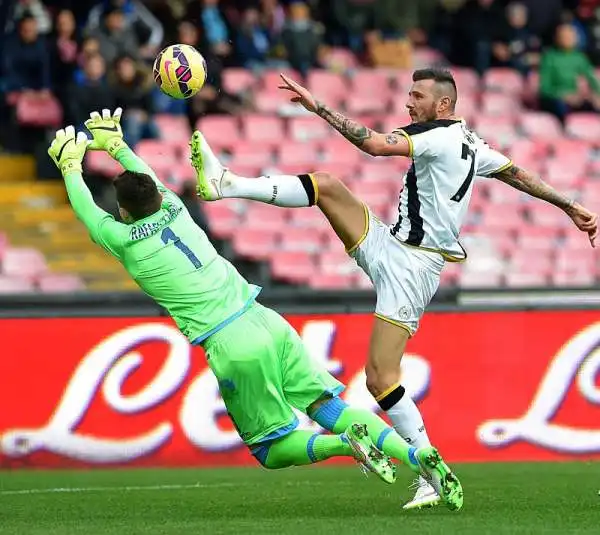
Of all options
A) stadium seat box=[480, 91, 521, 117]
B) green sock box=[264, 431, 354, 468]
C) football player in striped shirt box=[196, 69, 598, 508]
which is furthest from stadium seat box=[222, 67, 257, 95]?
green sock box=[264, 431, 354, 468]

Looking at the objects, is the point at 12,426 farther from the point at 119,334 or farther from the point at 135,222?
the point at 135,222

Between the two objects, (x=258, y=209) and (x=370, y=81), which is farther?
(x=370, y=81)

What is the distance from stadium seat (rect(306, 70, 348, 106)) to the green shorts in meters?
9.72

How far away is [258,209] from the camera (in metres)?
17.0

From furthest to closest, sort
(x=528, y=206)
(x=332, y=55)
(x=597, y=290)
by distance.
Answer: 1. (x=332, y=55)
2. (x=528, y=206)
3. (x=597, y=290)

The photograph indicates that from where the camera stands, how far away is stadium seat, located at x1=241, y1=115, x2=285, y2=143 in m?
17.8

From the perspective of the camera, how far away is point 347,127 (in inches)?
355

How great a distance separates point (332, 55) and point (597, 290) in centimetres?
667

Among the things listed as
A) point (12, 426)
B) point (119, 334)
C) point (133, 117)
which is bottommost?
point (12, 426)

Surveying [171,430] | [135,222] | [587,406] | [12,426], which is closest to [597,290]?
[587,406]

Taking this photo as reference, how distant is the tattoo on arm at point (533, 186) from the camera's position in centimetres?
986

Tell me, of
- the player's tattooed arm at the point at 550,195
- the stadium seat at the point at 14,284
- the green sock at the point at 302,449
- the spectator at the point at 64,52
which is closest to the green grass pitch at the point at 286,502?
the green sock at the point at 302,449

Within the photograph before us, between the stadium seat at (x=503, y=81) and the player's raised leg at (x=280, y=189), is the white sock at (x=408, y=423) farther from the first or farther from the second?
the stadium seat at (x=503, y=81)

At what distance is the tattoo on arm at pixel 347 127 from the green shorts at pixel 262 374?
44.8 inches
